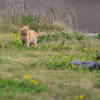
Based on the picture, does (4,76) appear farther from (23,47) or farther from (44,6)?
(44,6)

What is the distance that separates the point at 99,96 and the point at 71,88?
1.34 ft

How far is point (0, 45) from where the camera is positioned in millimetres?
6043


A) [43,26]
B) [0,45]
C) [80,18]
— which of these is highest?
[80,18]

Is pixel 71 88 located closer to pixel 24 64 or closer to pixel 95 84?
pixel 95 84

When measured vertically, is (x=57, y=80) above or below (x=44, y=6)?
below

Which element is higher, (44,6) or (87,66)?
(44,6)

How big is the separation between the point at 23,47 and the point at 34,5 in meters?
7.45

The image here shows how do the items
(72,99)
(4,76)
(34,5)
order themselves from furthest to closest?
1. (34,5)
2. (4,76)
3. (72,99)

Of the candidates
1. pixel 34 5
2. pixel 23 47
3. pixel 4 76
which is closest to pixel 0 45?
pixel 23 47

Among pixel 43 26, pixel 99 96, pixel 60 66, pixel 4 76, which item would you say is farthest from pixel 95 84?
pixel 43 26

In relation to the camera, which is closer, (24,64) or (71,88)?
(71,88)

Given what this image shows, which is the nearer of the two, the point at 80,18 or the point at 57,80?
the point at 57,80

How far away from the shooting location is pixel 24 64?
3.89 m

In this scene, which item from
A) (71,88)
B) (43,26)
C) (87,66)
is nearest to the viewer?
(71,88)
